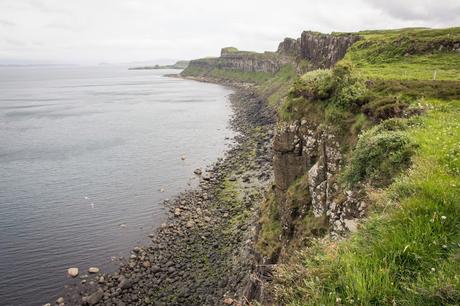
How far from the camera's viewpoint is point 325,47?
88.2 metres

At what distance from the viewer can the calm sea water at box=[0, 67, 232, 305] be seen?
3572 centimetres

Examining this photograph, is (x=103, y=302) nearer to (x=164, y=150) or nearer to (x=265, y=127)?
(x=164, y=150)

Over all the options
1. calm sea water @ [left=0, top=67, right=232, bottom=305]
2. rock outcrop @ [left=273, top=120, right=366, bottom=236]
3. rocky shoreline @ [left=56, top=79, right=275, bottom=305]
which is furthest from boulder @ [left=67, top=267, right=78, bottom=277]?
rock outcrop @ [left=273, top=120, right=366, bottom=236]

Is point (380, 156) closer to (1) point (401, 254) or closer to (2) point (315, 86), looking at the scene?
(1) point (401, 254)

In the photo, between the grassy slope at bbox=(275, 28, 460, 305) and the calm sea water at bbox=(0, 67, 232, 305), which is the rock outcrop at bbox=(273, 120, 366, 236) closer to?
the grassy slope at bbox=(275, 28, 460, 305)

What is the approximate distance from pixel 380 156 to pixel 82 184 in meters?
50.2

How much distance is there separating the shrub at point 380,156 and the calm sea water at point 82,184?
28.5 m

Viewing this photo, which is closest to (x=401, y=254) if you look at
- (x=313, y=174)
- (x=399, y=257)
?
(x=399, y=257)

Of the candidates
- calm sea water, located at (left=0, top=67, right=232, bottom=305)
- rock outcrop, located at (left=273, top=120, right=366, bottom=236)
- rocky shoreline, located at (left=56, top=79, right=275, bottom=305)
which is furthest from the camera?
calm sea water, located at (left=0, top=67, right=232, bottom=305)

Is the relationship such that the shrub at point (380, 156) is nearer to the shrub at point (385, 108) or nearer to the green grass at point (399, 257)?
the shrub at point (385, 108)

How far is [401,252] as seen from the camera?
7.80 m

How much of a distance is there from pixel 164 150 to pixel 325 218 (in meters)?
58.9

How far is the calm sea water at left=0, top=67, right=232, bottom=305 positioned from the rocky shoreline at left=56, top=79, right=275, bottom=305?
2609 mm

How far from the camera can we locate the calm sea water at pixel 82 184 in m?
35.7
